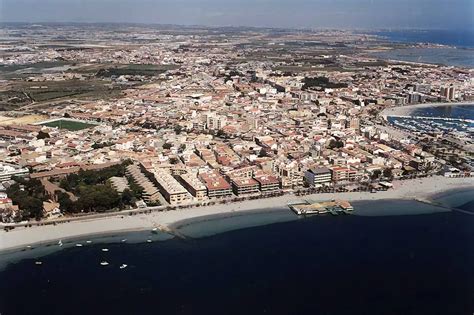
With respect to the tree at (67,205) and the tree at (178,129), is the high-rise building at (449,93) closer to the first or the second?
the tree at (178,129)

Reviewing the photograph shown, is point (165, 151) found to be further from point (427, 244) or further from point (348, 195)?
point (427, 244)

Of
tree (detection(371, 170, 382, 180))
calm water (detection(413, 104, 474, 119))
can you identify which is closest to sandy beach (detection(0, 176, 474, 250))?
tree (detection(371, 170, 382, 180))

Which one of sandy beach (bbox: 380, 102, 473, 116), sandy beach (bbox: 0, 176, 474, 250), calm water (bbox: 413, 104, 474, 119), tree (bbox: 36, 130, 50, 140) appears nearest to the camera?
sandy beach (bbox: 0, 176, 474, 250)

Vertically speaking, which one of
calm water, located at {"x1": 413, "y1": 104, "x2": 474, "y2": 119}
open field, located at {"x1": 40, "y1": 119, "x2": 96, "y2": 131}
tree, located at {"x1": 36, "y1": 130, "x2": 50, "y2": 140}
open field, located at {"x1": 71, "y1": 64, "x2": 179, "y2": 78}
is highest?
open field, located at {"x1": 71, "y1": 64, "x2": 179, "y2": 78}

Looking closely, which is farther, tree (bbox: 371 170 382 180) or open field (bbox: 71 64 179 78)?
open field (bbox: 71 64 179 78)

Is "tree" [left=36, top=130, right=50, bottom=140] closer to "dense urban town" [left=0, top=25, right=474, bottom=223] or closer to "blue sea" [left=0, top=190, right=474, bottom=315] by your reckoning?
"dense urban town" [left=0, top=25, right=474, bottom=223]

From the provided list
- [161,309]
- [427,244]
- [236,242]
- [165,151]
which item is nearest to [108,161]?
[165,151]

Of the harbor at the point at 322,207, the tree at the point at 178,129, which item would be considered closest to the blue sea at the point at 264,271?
the harbor at the point at 322,207
